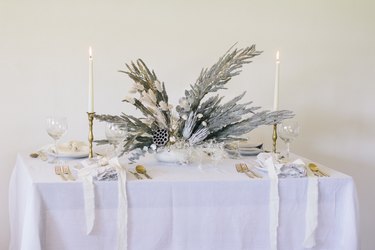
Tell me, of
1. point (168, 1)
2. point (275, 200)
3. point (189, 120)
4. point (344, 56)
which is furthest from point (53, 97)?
point (344, 56)

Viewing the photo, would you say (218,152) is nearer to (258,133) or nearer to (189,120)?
(189,120)

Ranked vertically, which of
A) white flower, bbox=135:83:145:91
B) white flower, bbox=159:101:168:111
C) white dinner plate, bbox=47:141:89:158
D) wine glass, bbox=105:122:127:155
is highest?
white flower, bbox=135:83:145:91

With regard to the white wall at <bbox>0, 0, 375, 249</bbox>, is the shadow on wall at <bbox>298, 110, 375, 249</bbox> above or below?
below

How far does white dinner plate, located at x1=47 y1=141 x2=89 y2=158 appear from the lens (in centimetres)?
221

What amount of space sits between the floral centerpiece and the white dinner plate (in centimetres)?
26

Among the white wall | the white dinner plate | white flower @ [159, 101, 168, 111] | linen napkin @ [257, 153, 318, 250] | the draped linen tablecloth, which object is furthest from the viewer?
the white wall

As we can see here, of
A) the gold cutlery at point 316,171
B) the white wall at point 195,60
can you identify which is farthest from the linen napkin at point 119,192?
the white wall at point 195,60

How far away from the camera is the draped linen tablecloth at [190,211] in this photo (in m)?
1.80

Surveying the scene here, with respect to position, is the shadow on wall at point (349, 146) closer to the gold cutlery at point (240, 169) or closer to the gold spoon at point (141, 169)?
the gold cutlery at point (240, 169)

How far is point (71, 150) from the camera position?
2.28 metres

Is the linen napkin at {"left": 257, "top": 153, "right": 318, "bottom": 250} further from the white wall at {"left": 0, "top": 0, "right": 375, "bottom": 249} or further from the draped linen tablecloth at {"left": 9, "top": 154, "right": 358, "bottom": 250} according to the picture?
the white wall at {"left": 0, "top": 0, "right": 375, "bottom": 249}

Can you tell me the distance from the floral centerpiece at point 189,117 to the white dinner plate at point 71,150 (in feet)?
0.86

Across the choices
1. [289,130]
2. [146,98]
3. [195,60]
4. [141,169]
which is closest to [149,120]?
[146,98]

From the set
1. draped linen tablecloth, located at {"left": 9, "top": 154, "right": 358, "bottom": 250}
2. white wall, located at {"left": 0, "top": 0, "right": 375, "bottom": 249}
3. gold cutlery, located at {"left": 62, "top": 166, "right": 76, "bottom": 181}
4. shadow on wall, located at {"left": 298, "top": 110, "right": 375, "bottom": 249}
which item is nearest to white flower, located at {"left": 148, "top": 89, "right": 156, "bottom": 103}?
draped linen tablecloth, located at {"left": 9, "top": 154, "right": 358, "bottom": 250}
